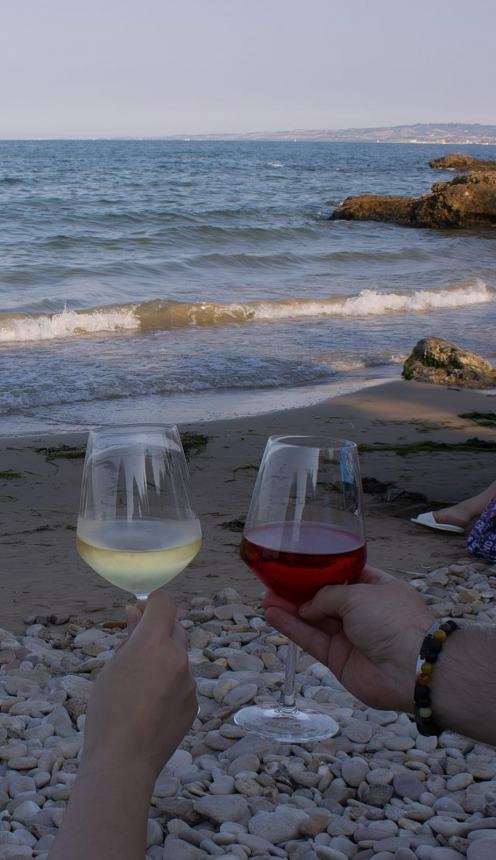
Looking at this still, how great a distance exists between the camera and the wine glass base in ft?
8.80

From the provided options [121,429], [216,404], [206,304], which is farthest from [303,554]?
[206,304]

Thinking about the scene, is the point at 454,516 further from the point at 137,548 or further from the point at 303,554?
the point at 137,548

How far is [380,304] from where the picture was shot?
1423 cm

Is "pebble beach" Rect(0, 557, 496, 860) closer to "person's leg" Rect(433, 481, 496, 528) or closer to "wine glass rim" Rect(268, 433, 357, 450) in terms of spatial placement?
"wine glass rim" Rect(268, 433, 357, 450)

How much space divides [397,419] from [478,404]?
Result: 0.91m

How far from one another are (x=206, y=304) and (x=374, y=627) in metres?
11.7

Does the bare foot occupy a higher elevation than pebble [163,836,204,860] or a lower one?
lower

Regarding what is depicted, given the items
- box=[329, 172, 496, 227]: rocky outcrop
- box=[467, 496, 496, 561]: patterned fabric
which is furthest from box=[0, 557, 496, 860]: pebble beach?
box=[329, 172, 496, 227]: rocky outcrop

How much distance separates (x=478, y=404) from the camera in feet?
26.1

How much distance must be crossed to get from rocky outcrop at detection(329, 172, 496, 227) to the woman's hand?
28.6 m

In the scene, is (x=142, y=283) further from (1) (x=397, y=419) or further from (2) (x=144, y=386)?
(1) (x=397, y=419)

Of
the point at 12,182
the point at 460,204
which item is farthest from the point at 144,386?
the point at 12,182

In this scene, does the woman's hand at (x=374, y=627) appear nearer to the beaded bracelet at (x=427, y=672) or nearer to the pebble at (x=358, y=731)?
the beaded bracelet at (x=427, y=672)

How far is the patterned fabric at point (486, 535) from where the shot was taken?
14.8 feet
